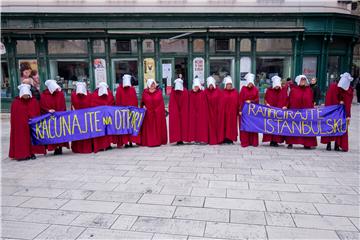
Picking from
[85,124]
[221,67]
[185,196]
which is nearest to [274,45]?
[221,67]

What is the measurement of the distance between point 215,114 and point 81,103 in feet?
12.0

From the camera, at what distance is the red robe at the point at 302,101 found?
26.2 ft

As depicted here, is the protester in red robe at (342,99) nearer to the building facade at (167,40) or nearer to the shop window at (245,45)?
the building facade at (167,40)

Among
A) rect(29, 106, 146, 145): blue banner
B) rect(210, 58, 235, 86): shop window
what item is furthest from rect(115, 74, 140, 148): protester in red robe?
rect(210, 58, 235, 86): shop window

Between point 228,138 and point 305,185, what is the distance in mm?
3330

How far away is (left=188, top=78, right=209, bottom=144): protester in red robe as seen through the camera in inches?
335

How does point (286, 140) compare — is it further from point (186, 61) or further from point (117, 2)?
point (117, 2)

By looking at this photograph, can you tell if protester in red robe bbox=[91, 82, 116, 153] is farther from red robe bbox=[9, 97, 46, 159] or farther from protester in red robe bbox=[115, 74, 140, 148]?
red robe bbox=[9, 97, 46, 159]

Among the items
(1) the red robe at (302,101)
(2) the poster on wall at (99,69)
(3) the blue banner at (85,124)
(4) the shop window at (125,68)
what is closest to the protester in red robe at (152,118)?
(3) the blue banner at (85,124)

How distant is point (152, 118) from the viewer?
8.46m

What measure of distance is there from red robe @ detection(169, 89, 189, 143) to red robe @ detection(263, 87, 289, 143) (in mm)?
2223

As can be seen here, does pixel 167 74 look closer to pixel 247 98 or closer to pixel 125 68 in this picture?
pixel 125 68

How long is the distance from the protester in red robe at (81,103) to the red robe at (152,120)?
1.48m

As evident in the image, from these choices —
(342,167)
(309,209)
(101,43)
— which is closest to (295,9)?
(101,43)
